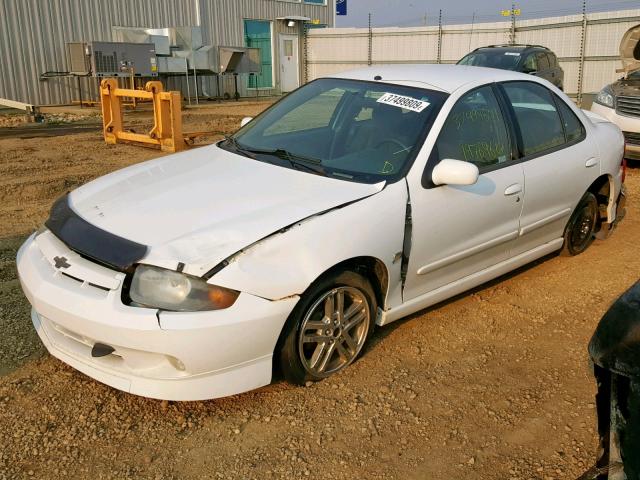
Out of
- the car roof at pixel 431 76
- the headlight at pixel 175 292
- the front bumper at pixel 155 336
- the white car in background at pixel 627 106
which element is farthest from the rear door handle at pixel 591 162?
the white car in background at pixel 627 106

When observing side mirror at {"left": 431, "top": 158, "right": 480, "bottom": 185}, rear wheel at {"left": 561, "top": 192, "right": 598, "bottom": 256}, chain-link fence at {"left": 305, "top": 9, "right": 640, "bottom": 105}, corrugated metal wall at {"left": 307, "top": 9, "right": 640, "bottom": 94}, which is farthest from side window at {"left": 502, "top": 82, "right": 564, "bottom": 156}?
chain-link fence at {"left": 305, "top": 9, "right": 640, "bottom": 105}

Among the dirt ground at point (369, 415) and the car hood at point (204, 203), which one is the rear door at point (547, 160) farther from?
the car hood at point (204, 203)

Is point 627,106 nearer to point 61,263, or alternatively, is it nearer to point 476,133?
point 476,133

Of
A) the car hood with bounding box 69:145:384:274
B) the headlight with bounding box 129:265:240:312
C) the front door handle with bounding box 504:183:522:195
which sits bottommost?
the headlight with bounding box 129:265:240:312

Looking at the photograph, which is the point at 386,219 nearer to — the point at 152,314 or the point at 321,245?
the point at 321,245

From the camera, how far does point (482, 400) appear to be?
3234mm

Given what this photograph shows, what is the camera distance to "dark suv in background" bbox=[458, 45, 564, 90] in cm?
1411

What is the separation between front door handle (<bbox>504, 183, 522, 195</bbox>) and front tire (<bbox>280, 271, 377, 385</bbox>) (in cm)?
127

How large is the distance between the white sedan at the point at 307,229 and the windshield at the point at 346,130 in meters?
0.01

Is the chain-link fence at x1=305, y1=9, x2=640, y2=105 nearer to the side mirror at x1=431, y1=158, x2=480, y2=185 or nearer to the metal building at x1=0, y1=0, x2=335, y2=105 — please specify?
the metal building at x1=0, y1=0, x2=335, y2=105

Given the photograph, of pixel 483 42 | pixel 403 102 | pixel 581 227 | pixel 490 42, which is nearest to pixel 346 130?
pixel 403 102

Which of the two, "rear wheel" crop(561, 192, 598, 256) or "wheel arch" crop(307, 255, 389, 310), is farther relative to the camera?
"rear wheel" crop(561, 192, 598, 256)

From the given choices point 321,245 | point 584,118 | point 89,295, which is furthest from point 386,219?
point 584,118

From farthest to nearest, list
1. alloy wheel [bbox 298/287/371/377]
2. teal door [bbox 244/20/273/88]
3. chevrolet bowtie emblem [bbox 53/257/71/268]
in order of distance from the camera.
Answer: teal door [bbox 244/20/273/88], alloy wheel [bbox 298/287/371/377], chevrolet bowtie emblem [bbox 53/257/71/268]
